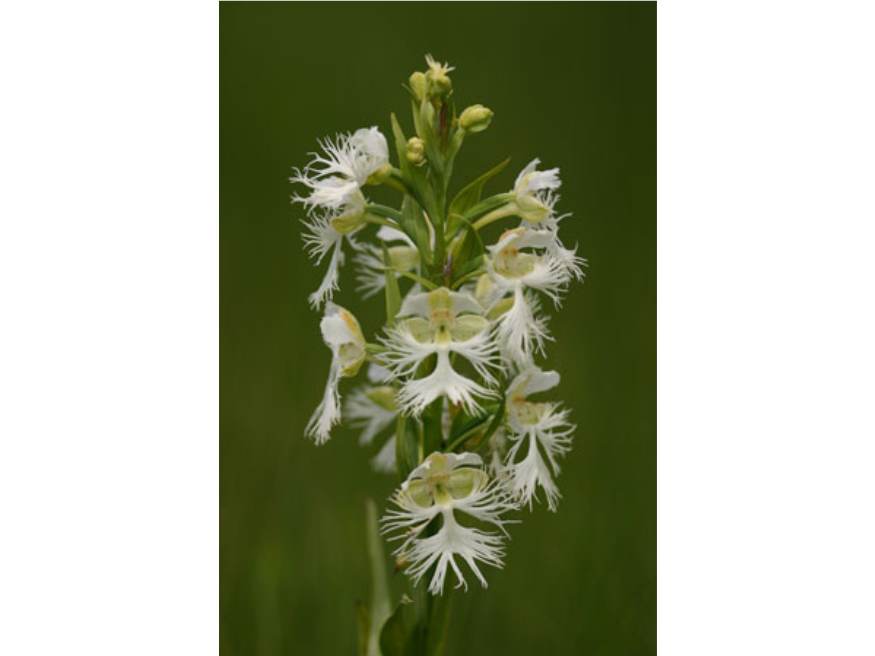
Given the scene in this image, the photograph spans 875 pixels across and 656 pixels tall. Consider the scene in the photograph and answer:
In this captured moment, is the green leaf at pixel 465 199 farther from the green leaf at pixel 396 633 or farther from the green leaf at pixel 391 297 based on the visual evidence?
the green leaf at pixel 396 633

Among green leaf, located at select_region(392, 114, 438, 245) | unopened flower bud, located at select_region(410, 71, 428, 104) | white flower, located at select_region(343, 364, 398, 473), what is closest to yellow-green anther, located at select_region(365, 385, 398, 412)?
white flower, located at select_region(343, 364, 398, 473)

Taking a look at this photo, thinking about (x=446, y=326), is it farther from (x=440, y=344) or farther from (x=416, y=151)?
(x=416, y=151)

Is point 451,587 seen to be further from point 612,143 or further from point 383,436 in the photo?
point 612,143

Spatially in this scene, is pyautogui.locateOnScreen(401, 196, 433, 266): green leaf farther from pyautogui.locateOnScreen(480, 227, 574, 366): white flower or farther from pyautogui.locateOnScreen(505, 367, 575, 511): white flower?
pyautogui.locateOnScreen(505, 367, 575, 511): white flower

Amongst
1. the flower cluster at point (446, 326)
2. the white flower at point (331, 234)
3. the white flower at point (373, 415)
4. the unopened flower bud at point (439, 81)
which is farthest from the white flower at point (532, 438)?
the unopened flower bud at point (439, 81)

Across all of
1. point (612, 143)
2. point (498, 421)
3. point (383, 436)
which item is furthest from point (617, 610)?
point (612, 143)

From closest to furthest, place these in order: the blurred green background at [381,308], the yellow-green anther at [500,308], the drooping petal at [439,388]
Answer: the drooping petal at [439,388]
the yellow-green anther at [500,308]
the blurred green background at [381,308]

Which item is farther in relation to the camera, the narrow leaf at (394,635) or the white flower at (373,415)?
the white flower at (373,415)

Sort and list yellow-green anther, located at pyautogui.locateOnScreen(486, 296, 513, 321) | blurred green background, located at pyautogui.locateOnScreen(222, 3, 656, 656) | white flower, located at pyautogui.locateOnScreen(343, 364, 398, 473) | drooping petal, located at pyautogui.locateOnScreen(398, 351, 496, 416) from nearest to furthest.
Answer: drooping petal, located at pyautogui.locateOnScreen(398, 351, 496, 416)
yellow-green anther, located at pyautogui.locateOnScreen(486, 296, 513, 321)
white flower, located at pyautogui.locateOnScreen(343, 364, 398, 473)
blurred green background, located at pyautogui.locateOnScreen(222, 3, 656, 656)
